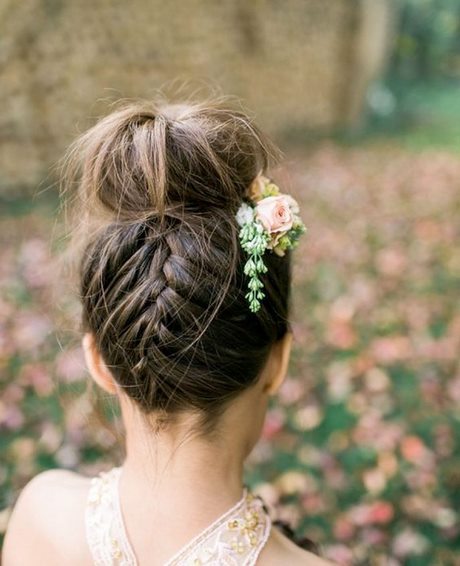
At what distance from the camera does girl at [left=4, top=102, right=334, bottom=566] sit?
3.37ft

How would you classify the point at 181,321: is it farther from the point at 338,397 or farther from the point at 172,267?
the point at 338,397

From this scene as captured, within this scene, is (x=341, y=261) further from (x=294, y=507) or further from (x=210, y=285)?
(x=210, y=285)

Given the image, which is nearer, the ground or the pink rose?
the pink rose

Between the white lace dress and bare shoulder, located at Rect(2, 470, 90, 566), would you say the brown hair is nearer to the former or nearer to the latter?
the white lace dress

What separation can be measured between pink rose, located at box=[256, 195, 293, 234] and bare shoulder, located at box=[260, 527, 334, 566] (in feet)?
1.75

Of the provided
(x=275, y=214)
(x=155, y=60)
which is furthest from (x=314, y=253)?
(x=275, y=214)

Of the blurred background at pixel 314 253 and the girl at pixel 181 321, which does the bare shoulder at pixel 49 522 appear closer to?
the girl at pixel 181 321

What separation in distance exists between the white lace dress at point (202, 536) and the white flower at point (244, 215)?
0.50 m

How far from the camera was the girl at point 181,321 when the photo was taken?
1027 millimetres

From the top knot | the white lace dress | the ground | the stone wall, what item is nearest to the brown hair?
the top knot

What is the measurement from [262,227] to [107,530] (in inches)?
23.8

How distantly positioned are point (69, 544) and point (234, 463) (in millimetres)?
346

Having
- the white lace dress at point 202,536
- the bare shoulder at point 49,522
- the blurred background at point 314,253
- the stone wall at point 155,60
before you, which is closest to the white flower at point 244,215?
the blurred background at point 314,253

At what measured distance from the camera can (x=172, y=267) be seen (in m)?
1.01
